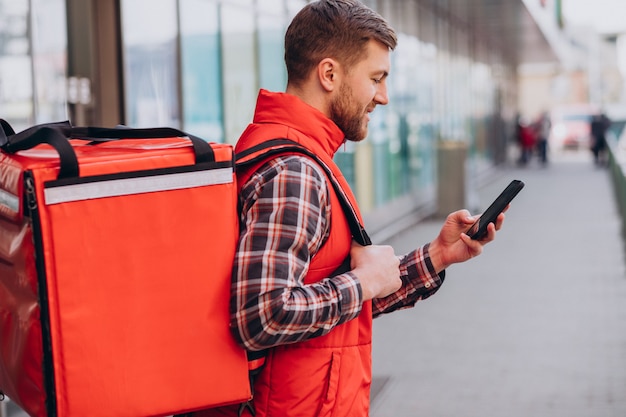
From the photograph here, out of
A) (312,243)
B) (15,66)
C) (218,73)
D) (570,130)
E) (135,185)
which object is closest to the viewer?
(135,185)

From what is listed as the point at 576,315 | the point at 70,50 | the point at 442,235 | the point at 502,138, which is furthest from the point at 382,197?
the point at 502,138

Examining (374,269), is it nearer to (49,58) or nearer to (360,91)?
(360,91)

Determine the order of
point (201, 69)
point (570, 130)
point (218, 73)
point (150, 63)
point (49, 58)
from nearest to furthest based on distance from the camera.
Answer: point (49, 58) < point (150, 63) < point (201, 69) < point (218, 73) < point (570, 130)

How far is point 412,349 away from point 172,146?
5.36 meters

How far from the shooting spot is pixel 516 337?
738 centimetres

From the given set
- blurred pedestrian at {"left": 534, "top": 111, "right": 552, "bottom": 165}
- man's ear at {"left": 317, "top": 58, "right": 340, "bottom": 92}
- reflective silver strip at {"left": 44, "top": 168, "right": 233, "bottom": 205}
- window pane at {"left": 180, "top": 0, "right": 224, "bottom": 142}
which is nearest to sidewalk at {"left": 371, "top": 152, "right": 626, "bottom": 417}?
window pane at {"left": 180, "top": 0, "right": 224, "bottom": 142}

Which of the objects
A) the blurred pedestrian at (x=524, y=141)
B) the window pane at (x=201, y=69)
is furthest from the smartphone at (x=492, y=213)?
the blurred pedestrian at (x=524, y=141)

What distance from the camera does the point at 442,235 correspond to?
2414mm

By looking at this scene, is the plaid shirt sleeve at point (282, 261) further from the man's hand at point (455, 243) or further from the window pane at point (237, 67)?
the window pane at point (237, 67)

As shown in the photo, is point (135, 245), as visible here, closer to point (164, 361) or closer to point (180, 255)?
point (180, 255)

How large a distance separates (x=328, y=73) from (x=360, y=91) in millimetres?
78

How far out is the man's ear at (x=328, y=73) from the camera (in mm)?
2139

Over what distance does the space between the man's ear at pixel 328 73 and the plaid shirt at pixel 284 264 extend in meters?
0.22

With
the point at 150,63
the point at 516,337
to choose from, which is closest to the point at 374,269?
the point at 150,63
